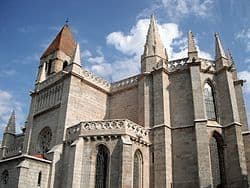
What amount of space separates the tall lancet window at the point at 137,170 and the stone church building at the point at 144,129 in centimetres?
6

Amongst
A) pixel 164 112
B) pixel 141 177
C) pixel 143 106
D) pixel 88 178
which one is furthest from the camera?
pixel 143 106

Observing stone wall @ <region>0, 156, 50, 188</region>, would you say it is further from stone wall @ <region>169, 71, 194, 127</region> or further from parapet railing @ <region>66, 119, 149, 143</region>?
stone wall @ <region>169, 71, 194, 127</region>

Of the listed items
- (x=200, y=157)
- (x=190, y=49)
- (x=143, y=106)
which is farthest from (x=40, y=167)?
(x=190, y=49)

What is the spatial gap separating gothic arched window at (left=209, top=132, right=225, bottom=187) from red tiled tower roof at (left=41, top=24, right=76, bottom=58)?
17950 mm

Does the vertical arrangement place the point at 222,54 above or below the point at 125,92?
above

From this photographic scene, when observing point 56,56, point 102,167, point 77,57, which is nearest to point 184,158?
point 102,167

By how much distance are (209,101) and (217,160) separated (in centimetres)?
444

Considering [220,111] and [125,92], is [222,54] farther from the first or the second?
[125,92]

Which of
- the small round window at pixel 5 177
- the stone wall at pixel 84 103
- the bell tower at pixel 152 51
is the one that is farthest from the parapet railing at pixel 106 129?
the bell tower at pixel 152 51

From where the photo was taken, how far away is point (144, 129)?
832 inches

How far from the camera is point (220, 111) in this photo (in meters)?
22.0

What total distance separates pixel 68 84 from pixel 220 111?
11.6 metres

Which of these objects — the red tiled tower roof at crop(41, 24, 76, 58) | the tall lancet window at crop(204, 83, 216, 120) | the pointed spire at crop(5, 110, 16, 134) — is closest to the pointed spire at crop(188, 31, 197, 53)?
the tall lancet window at crop(204, 83, 216, 120)

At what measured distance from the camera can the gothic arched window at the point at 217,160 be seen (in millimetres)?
20219
